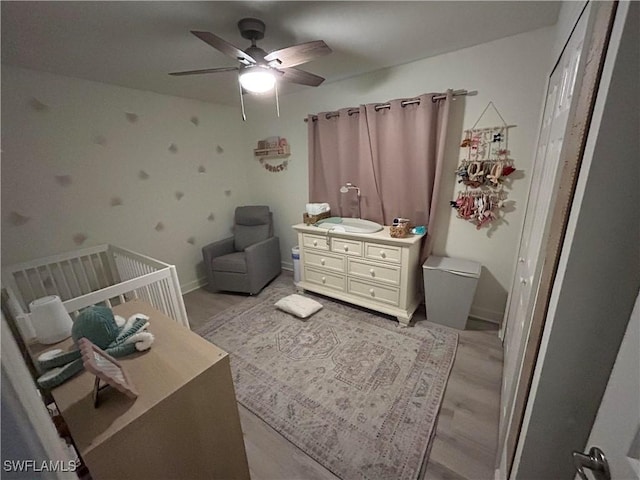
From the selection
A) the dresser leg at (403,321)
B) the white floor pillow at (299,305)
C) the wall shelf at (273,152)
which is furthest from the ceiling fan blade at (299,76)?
the dresser leg at (403,321)

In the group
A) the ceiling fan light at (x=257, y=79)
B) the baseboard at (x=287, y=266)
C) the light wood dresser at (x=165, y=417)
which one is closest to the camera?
the light wood dresser at (x=165, y=417)

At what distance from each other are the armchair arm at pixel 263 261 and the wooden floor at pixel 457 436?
4.92ft

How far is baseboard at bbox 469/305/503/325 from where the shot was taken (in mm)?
2334

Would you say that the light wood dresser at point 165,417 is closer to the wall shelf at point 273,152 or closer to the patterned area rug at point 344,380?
the patterned area rug at point 344,380

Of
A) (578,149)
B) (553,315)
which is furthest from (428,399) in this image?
(578,149)

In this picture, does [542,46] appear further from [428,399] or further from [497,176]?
[428,399]

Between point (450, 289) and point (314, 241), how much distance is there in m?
1.34

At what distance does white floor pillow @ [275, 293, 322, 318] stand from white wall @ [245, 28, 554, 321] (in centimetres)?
132

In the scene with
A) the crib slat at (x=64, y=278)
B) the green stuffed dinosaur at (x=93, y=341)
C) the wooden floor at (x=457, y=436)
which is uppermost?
the green stuffed dinosaur at (x=93, y=341)

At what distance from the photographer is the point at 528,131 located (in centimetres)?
192

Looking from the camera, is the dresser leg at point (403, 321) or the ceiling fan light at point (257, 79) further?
the dresser leg at point (403, 321)

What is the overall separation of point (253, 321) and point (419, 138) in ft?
7.46

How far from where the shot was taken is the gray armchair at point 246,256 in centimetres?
294

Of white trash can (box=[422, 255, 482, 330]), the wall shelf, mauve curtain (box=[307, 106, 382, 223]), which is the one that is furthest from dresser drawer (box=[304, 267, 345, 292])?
the wall shelf
